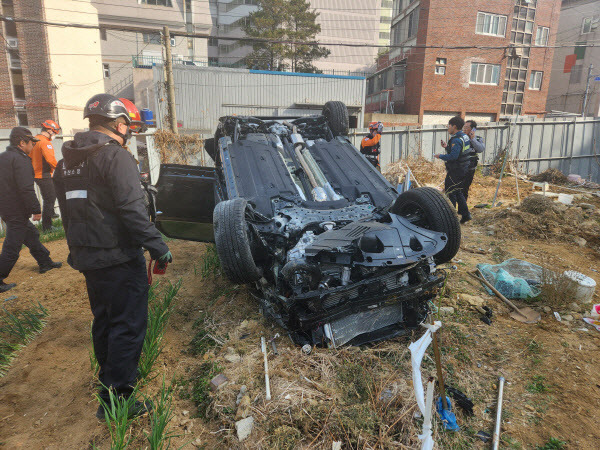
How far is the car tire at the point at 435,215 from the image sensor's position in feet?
10.3

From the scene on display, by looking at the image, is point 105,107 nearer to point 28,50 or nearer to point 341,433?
point 341,433

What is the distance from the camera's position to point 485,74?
22.7 metres

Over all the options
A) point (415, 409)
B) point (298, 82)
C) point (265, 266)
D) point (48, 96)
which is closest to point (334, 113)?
point (265, 266)

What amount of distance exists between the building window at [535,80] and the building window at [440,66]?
6.82 meters

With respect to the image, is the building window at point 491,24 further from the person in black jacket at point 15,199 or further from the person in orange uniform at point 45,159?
the person in black jacket at point 15,199

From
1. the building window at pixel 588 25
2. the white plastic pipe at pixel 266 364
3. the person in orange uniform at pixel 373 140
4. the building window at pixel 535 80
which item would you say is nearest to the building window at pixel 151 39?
the building window at pixel 535 80

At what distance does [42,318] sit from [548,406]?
13.8 ft

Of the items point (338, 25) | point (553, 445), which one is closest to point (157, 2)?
point (338, 25)

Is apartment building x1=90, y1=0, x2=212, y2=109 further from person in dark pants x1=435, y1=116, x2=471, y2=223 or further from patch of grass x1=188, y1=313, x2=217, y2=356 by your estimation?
patch of grass x1=188, y1=313, x2=217, y2=356

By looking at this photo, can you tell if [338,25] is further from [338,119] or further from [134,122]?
[134,122]

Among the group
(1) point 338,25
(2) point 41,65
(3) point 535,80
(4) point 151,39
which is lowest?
(2) point 41,65

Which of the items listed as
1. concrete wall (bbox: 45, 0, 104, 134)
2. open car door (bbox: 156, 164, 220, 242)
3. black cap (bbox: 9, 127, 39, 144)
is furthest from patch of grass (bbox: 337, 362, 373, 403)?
concrete wall (bbox: 45, 0, 104, 134)

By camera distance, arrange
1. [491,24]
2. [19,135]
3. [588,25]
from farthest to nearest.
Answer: [588,25]
[491,24]
[19,135]

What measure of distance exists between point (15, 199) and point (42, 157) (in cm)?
215
